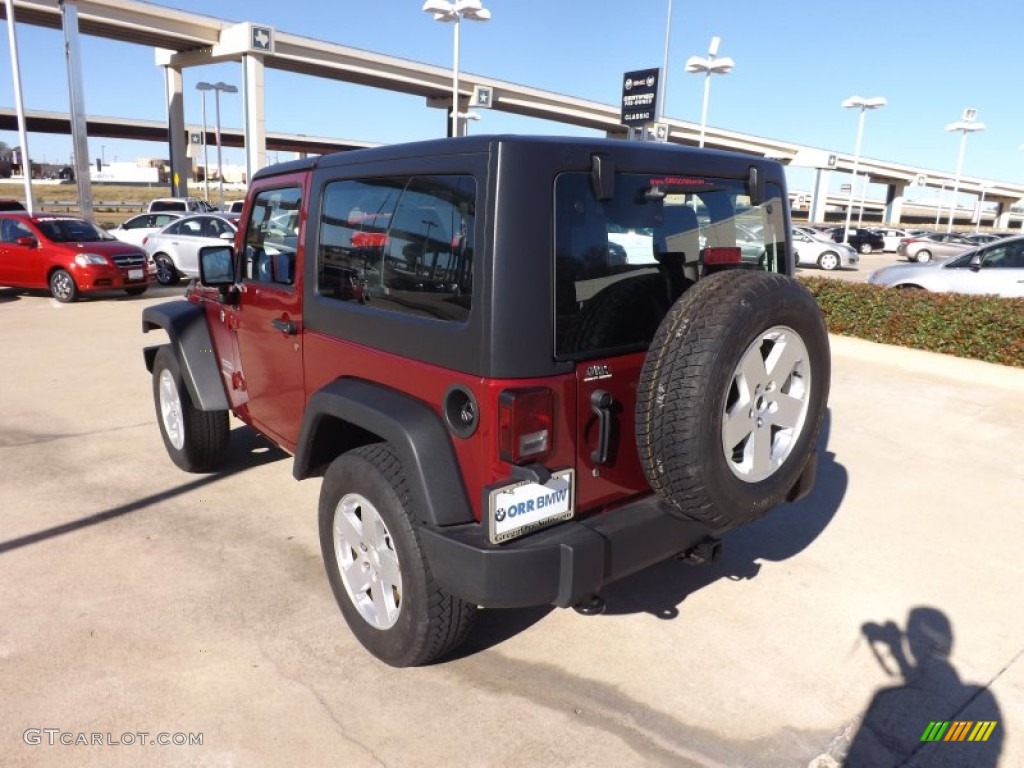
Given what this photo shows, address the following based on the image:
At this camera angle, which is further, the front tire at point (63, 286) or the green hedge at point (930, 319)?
the front tire at point (63, 286)

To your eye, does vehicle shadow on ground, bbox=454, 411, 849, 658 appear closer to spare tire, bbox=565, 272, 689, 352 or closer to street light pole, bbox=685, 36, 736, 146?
spare tire, bbox=565, 272, 689, 352

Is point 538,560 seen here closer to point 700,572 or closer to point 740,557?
point 700,572

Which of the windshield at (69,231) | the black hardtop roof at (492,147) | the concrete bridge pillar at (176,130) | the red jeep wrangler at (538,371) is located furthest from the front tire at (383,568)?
the concrete bridge pillar at (176,130)

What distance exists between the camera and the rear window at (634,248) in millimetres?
2527

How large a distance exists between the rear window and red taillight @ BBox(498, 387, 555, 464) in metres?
0.18

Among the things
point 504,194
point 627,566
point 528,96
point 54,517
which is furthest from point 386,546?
point 528,96

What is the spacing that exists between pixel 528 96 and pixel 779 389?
4539cm

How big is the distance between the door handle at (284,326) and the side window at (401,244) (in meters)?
0.29

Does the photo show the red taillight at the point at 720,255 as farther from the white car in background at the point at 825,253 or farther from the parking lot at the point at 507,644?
the white car in background at the point at 825,253

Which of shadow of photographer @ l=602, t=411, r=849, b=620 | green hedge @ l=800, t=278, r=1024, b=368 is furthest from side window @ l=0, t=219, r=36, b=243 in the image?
shadow of photographer @ l=602, t=411, r=849, b=620

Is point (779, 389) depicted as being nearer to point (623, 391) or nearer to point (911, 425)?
point (623, 391)

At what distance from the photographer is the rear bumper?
242cm

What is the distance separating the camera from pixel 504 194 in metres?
2.38

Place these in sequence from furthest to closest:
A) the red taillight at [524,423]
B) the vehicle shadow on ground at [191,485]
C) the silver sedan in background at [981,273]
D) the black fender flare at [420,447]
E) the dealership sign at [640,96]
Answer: the dealership sign at [640,96] → the silver sedan in background at [981,273] → the vehicle shadow on ground at [191,485] → the black fender flare at [420,447] → the red taillight at [524,423]
